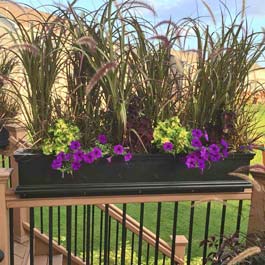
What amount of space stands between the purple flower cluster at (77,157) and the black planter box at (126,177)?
3 cm

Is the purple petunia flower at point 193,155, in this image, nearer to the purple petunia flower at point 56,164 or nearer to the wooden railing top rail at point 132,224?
the purple petunia flower at point 56,164

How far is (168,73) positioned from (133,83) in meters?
0.15

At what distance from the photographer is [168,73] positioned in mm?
1381

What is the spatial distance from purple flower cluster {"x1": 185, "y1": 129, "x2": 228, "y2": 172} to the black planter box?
0.03 metres

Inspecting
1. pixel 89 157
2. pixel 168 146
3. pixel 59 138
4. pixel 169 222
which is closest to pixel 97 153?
pixel 89 157

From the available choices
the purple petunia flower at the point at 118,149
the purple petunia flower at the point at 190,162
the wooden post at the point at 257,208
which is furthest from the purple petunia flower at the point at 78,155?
the wooden post at the point at 257,208

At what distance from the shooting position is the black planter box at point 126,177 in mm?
1298

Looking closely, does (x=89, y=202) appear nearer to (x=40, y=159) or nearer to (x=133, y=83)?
(x=40, y=159)

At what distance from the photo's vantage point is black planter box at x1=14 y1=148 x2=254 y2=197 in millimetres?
1298

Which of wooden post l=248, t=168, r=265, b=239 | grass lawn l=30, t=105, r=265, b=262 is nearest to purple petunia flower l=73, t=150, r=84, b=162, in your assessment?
wooden post l=248, t=168, r=265, b=239

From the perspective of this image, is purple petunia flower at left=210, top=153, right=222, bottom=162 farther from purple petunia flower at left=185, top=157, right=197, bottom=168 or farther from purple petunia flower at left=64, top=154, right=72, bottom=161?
purple petunia flower at left=64, top=154, right=72, bottom=161

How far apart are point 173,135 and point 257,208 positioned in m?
0.54

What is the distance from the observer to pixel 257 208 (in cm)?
152

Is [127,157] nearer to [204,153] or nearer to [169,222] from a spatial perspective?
[204,153]
